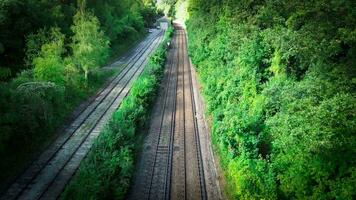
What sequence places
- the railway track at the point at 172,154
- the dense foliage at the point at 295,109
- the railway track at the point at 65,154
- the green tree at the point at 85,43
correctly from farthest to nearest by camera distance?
the green tree at the point at 85,43 → the railway track at the point at 172,154 → the railway track at the point at 65,154 → the dense foliage at the point at 295,109

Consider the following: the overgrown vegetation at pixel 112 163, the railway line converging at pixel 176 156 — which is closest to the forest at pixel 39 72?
the overgrown vegetation at pixel 112 163

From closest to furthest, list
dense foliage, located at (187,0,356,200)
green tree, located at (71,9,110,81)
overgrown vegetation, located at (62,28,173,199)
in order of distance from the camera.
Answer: dense foliage, located at (187,0,356,200) → overgrown vegetation, located at (62,28,173,199) → green tree, located at (71,9,110,81)

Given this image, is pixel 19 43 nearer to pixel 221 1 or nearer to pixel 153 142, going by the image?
pixel 153 142

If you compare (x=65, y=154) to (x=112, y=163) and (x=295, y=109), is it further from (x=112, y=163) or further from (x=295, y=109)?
(x=295, y=109)

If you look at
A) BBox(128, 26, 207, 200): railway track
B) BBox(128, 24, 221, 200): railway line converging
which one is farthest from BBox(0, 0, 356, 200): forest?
BBox(128, 26, 207, 200): railway track

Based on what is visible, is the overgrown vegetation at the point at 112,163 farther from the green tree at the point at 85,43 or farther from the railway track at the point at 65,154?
the green tree at the point at 85,43

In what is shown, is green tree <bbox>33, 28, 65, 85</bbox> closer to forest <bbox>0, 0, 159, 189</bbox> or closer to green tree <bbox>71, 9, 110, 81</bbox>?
forest <bbox>0, 0, 159, 189</bbox>

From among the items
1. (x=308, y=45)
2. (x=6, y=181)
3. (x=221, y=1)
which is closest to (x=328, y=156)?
(x=308, y=45)
